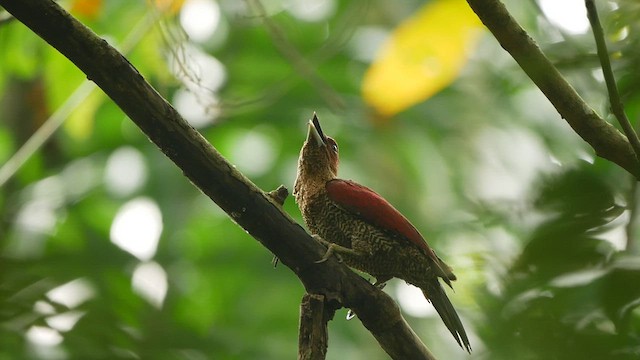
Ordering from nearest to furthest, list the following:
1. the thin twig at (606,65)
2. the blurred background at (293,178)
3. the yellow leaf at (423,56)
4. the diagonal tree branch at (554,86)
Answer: the blurred background at (293,178)
the thin twig at (606,65)
the diagonal tree branch at (554,86)
the yellow leaf at (423,56)

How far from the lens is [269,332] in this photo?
13.2 ft

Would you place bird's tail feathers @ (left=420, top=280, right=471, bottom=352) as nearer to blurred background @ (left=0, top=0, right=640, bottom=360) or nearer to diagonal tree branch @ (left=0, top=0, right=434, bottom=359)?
blurred background @ (left=0, top=0, right=640, bottom=360)

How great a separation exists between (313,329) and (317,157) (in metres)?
1.18

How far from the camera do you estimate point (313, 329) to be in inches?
89.1

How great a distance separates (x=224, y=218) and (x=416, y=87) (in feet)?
5.32

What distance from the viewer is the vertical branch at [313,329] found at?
2.20 m

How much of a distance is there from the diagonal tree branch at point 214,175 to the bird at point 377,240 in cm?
40

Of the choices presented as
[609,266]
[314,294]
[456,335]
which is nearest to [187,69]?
[314,294]

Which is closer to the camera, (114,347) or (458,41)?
(114,347)

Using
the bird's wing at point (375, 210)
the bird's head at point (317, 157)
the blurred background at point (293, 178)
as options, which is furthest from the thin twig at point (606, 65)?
the bird's head at point (317, 157)

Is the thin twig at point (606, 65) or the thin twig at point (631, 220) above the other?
the thin twig at point (606, 65)

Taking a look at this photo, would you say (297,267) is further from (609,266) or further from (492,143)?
A: (492,143)

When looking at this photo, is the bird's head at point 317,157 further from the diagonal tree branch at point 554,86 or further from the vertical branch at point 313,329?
the diagonal tree branch at point 554,86

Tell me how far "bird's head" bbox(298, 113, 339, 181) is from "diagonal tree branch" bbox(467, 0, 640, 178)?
1.38 metres
